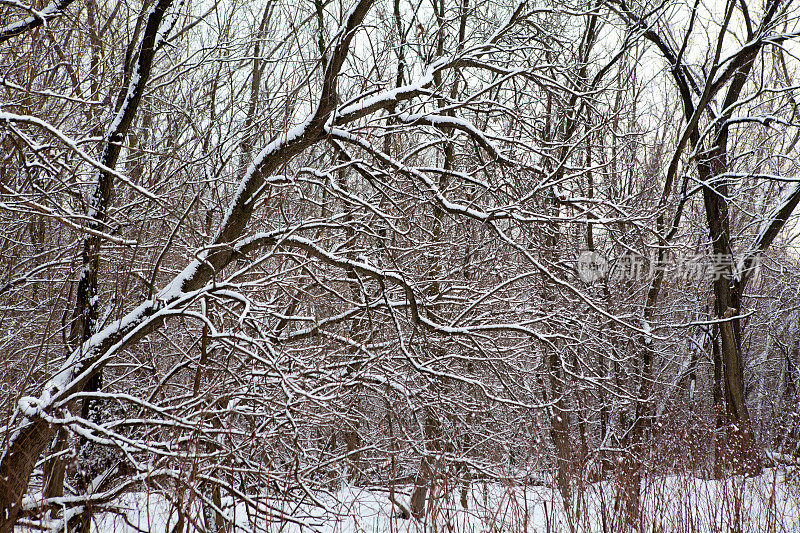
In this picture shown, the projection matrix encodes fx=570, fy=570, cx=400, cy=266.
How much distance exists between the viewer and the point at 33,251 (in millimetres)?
6582

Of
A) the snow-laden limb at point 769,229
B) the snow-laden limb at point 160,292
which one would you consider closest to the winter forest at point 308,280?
the snow-laden limb at point 160,292

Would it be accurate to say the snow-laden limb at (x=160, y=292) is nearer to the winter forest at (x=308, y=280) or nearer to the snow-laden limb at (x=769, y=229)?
the winter forest at (x=308, y=280)

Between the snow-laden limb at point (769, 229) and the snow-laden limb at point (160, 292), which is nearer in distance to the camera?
the snow-laden limb at point (160, 292)

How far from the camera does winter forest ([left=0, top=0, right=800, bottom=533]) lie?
3.85 metres

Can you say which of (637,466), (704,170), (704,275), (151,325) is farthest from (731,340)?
(151,325)

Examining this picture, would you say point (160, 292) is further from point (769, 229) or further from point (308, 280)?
point (769, 229)

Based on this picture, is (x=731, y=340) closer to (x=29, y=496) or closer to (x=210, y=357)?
(x=210, y=357)

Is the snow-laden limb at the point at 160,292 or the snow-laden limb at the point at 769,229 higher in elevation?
the snow-laden limb at the point at 769,229

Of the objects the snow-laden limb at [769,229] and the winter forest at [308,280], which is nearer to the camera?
the winter forest at [308,280]

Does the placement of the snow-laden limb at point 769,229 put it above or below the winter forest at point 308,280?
above

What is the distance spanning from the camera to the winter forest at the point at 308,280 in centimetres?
385

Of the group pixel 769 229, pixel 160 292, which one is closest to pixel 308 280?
pixel 160 292

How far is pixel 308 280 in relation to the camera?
6438mm

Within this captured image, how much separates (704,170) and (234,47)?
856 cm
